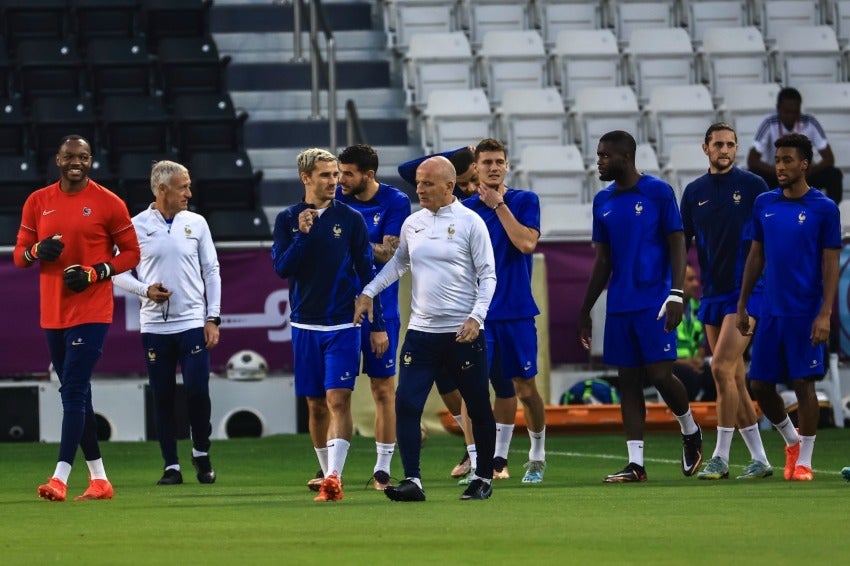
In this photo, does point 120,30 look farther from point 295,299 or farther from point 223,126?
point 295,299

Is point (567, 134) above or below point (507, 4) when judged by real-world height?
below

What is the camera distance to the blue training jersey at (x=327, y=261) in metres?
10.5

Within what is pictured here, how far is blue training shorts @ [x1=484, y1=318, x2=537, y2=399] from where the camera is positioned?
11.8 m

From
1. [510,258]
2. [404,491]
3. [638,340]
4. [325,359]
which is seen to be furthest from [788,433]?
[325,359]

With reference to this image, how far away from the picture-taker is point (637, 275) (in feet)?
37.4

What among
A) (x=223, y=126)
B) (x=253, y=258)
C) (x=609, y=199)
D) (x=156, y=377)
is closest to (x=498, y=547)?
(x=609, y=199)

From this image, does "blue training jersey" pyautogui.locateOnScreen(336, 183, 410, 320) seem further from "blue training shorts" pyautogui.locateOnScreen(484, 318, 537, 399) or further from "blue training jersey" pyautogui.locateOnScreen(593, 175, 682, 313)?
"blue training jersey" pyautogui.locateOnScreen(593, 175, 682, 313)

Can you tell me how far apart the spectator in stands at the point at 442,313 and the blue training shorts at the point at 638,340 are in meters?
1.74

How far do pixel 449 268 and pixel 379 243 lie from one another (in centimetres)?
185

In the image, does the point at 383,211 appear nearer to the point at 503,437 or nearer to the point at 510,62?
the point at 503,437

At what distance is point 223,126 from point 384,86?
263cm

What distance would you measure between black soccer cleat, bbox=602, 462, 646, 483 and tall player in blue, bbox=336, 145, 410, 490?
141 centimetres

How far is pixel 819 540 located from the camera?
7547 mm

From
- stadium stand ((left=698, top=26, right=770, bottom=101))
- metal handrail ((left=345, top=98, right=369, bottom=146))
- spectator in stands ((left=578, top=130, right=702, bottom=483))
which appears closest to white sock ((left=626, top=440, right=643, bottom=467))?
spectator in stands ((left=578, top=130, right=702, bottom=483))
